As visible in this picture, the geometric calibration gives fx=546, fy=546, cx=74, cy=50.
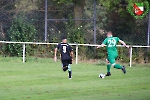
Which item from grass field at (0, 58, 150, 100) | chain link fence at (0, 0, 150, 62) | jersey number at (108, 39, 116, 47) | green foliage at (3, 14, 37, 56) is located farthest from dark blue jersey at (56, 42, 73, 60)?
green foliage at (3, 14, 37, 56)

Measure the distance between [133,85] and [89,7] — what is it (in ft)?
49.7

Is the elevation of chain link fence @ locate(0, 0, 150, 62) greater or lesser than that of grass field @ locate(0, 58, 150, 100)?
greater

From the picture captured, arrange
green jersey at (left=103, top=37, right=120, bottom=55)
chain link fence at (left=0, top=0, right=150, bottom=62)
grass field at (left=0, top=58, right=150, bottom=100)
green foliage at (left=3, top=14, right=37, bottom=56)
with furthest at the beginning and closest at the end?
1. green foliage at (left=3, top=14, right=37, bottom=56)
2. chain link fence at (left=0, top=0, right=150, bottom=62)
3. green jersey at (left=103, top=37, right=120, bottom=55)
4. grass field at (left=0, top=58, right=150, bottom=100)

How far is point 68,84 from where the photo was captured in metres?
19.4

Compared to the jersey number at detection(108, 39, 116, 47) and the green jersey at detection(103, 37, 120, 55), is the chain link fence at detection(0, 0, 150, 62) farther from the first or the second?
the jersey number at detection(108, 39, 116, 47)

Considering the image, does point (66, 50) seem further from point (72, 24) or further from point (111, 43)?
point (72, 24)

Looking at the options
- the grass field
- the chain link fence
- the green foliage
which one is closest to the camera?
the grass field

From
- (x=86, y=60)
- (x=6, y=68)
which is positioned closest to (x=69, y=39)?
(x=86, y=60)

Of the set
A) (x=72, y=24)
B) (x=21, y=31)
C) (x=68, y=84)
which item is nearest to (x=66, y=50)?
(x=68, y=84)

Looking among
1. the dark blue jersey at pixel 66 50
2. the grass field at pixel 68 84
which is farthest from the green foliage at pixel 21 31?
the dark blue jersey at pixel 66 50

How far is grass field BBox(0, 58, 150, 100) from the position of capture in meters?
16.1

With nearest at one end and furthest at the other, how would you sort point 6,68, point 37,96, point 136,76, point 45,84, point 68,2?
point 37,96, point 45,84, point 136,76, point 6,68, point 68,2

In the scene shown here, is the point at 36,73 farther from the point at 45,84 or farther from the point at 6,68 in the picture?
the point at 45,84

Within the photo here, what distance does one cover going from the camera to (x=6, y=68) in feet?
84.7
